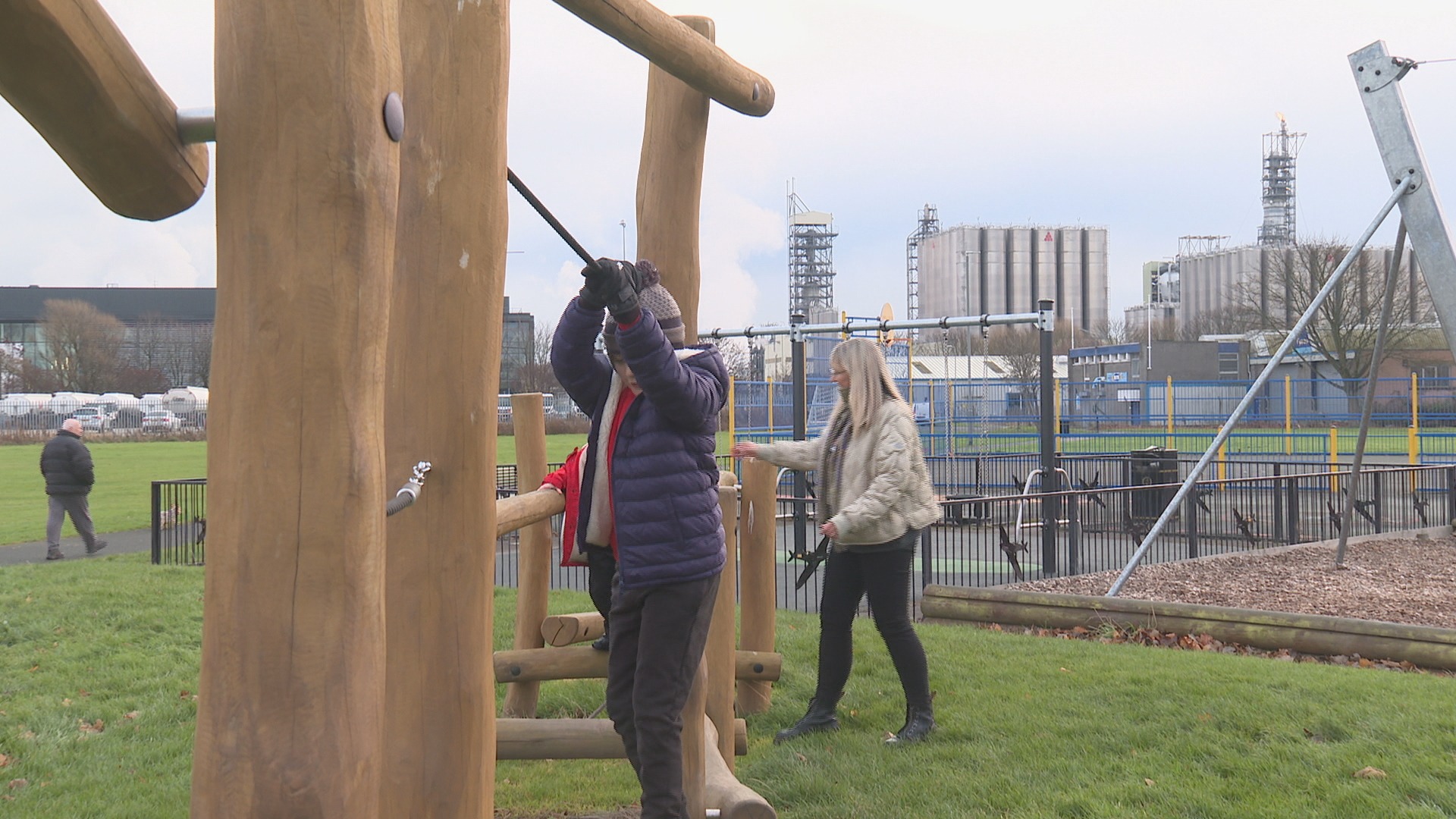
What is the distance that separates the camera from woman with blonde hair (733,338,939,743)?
4.97 meters

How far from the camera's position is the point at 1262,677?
228 inches

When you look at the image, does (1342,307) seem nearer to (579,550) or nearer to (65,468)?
(65,468)

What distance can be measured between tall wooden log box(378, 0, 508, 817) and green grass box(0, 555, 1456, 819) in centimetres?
178

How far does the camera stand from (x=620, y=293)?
2949 mm

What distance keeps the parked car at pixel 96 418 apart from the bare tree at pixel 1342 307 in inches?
1884

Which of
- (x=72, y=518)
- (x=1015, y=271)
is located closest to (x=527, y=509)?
(x=72, y=518)

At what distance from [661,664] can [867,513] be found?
1.76m

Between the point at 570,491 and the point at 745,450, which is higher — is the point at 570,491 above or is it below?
below

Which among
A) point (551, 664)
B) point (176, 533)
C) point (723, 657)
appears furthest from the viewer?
point (176, 533)

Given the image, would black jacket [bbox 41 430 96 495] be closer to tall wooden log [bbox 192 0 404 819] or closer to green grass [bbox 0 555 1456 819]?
green grass [bbox 0 555 1456 819]

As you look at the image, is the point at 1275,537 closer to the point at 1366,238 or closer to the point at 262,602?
the point at 1366,238

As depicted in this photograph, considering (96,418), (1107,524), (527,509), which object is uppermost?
(96,418)

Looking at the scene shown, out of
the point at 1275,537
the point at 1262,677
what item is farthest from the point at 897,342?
the point at 1262,677

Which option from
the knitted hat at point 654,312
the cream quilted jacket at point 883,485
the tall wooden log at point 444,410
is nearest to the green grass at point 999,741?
the cream quilted jacket at point 883,485
